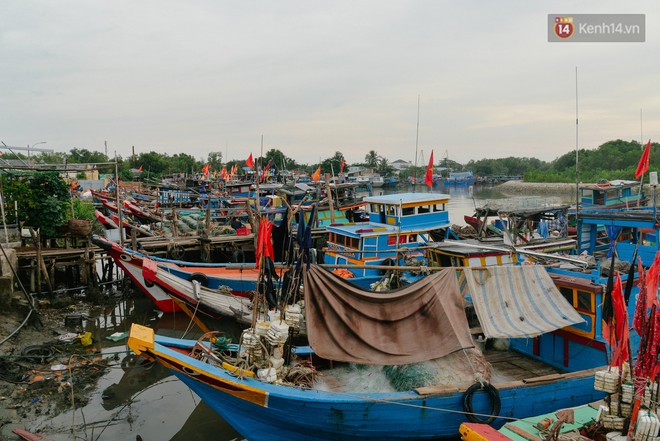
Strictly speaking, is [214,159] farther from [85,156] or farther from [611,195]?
[611,195]

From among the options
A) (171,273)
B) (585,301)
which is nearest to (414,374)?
(585,301)

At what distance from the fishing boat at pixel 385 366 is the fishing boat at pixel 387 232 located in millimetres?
5830

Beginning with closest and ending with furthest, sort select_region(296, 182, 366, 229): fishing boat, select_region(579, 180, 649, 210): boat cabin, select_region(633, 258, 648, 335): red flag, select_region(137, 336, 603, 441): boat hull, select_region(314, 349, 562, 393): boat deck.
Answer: select_region(633, 258, 648, 335): red flag, select_region(137, 336, 603, 441): boat hull, select_region(314, 349, 562, 393): boat deck, select_region(579, 180, 649, 210): boat cabin, select_region(296, 182, 366, 229): fishing boat

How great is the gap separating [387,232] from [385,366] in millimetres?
6943

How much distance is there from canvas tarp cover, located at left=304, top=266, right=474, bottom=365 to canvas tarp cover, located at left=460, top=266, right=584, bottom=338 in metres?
0.56

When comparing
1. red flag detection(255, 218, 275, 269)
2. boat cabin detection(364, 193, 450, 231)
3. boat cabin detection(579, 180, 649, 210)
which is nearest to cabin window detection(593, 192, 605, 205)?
boat cabin detection(579, 180, 649, 210)

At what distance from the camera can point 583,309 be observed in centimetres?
866

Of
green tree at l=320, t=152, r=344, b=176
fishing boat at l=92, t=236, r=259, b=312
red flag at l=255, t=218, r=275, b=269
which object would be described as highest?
green tree at l=320, t=152, r=344, b=176

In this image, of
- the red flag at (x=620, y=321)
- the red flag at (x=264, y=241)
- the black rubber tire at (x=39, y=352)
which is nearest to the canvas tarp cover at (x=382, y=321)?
the red flag at (x=264, y=241)

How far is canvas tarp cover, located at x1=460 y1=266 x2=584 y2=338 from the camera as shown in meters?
8.34

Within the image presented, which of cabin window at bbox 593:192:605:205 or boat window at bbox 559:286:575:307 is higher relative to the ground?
cabin window at bbox 593:192:605:205

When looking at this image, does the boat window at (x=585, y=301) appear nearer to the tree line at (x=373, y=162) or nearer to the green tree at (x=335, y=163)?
the tree line at (x=373, y=162)

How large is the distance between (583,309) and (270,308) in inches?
227

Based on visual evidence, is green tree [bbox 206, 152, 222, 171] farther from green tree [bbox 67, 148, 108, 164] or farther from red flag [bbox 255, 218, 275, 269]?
red flag [bbox 255, 218, 275, 269]
